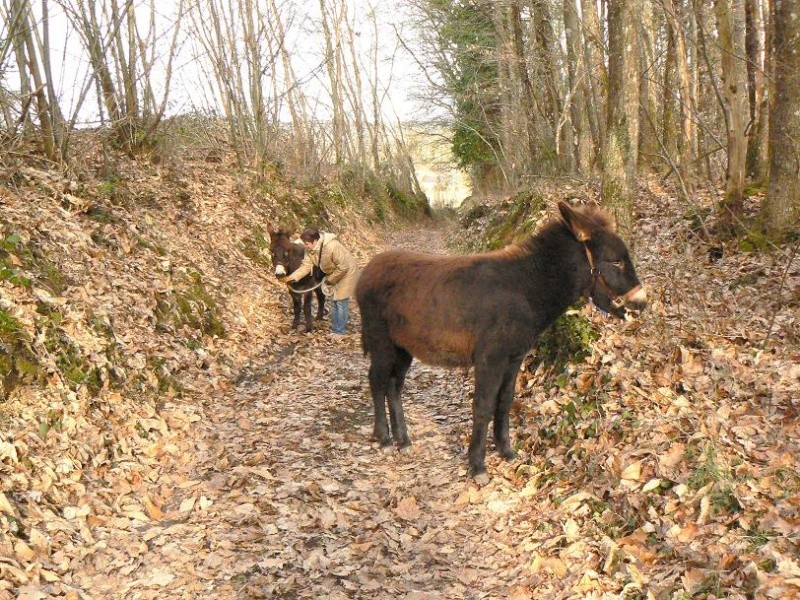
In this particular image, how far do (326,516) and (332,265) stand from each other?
20.7 feet

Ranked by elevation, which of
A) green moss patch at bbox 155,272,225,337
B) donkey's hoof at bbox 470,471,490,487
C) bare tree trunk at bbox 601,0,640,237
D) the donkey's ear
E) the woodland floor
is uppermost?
bare tree trunk at bbox 601,0,640,237

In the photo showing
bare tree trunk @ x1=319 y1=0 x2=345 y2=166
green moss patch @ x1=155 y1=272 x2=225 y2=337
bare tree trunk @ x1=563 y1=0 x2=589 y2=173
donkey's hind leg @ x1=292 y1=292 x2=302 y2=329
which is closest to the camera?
green moss patch @ x1=155 y1=272 x2=225 y2=337

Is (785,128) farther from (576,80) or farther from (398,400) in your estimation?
(576,80)

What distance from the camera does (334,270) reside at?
1084 centimetres

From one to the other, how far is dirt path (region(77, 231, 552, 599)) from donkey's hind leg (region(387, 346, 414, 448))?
0.51 feet

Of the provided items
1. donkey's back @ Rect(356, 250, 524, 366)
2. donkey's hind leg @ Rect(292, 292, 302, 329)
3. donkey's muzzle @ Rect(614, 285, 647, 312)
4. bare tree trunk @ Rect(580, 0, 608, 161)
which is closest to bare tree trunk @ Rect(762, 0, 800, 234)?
bare tree trunk @ Rect(580, 0, 608, 161)

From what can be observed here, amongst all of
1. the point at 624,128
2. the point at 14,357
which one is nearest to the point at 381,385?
the point at 14,357

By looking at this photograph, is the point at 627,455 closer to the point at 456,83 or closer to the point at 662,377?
the point at 662,377

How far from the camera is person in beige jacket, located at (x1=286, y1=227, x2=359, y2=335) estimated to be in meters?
10.7

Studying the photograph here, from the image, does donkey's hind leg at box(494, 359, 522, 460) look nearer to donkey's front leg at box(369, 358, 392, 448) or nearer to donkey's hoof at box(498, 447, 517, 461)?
donkey's hoof at box(498, 447, 517, 461)

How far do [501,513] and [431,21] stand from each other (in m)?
23.6

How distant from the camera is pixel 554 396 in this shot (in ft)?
20.5

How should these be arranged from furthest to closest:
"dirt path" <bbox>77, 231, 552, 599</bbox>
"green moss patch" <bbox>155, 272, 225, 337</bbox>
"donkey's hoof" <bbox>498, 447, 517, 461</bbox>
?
"green moss patch" <bbox>155, 272, 225, 337</bbox>
"donkey's hoof" <bbox>498, 447, 517, 461</bbox>
"dirt path" <bbox>77, 231, 552, 599</bbox>

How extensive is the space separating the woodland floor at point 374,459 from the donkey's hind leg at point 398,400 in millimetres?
244
